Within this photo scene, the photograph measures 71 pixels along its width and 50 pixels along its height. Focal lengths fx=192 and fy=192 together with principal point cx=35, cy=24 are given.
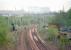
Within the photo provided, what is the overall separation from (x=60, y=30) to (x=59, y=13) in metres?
0.18

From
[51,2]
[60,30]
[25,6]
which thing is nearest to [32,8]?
[25,6]

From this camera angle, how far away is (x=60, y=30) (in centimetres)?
202

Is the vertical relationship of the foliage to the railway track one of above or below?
above

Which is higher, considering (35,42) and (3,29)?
(3,29)

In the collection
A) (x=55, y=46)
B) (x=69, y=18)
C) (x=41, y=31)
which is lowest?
(x=55, y=46)

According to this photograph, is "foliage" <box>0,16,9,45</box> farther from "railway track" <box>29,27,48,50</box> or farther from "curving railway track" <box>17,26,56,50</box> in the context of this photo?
"railway track" <box>29,27,48,50</box>

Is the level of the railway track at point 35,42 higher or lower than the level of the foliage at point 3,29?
lower

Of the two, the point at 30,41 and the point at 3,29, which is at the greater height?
the point at 3,29

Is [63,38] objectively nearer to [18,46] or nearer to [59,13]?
[59,13]

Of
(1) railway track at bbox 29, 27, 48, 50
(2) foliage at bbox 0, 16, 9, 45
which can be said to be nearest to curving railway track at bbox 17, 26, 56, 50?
(1) railway track at bbox 29, 27, 48, 50

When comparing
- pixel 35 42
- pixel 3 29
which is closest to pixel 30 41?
pixel 35 42

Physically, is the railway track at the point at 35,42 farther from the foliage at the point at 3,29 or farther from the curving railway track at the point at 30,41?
the foliage at the point at 3,29

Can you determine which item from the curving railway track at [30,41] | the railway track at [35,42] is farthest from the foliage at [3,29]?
the railway track at [35,42]

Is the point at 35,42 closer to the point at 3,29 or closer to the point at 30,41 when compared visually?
the point at 30,41
